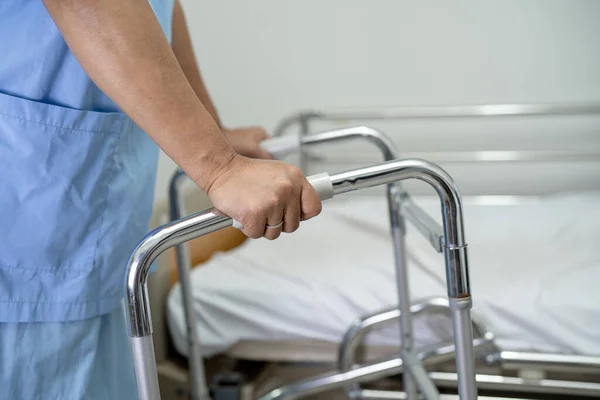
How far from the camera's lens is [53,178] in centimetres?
81

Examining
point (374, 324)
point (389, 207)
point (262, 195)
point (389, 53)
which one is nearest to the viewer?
point (262, 195)

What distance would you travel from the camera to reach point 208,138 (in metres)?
0.68

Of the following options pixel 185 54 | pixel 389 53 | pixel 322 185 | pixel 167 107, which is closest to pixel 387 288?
pixel 185 54

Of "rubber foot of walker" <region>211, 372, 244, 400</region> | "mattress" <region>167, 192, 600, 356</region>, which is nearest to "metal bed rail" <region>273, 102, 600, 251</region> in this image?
"mattress" <region>167, 192, 600, 356</region>

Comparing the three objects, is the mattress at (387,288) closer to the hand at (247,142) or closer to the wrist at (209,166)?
the hand at (247,142)

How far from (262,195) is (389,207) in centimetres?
56

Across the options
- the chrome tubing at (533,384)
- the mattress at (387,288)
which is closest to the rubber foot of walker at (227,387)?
the mattress at (387,288)

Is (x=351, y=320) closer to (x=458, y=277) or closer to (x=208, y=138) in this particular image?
(x=458, y=277)

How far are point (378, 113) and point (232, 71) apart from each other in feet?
1.95

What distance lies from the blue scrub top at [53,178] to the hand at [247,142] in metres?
0.23

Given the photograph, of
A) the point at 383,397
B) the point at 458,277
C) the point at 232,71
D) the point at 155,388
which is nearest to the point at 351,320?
the point at 383,397

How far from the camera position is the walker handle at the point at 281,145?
110 cm

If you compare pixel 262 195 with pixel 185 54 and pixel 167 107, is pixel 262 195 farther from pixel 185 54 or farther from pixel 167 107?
pixel 185 54

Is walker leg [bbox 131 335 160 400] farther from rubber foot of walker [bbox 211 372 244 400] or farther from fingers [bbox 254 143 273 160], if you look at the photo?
rubber foot of walker [bbox 211 372 244 400]
